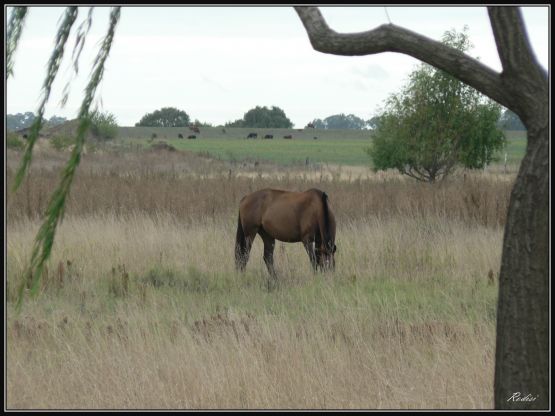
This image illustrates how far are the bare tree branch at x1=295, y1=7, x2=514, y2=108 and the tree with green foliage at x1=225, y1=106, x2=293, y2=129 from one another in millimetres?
127643

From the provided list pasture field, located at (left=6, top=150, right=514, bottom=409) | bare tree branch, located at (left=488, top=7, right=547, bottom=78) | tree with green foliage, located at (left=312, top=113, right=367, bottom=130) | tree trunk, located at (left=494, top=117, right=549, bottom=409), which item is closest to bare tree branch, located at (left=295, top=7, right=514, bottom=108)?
bare tree branch, located at (left=488, top=7, right=547, bottom=78)

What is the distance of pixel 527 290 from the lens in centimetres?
335

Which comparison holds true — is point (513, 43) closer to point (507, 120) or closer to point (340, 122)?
point (507, 120)

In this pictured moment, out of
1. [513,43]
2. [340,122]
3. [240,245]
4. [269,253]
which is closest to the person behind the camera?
[513,43]

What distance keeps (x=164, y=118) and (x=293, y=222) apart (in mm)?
125970

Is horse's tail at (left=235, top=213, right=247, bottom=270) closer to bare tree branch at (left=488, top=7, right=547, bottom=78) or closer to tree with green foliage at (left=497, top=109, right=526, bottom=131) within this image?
tree with green foliage at (left=497, top=109, right=526, bottom=131)

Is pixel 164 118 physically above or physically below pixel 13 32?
above

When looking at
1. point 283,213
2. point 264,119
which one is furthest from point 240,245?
point 264,119

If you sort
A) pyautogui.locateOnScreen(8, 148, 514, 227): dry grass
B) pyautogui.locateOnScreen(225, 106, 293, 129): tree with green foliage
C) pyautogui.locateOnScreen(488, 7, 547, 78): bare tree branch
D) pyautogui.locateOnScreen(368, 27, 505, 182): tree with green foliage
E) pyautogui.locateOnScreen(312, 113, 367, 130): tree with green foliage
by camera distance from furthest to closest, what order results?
pyautogui.locateOnScreen(312, 113, 367, 130): tree with green foliage < pyautogui.locateOnScreen(225, 106, 293, 129): tree with green foliage < pyautogui.locateOnScreen(368, 27, 505, 182): tree with green foliage < pyautogui.locateOnScreen(8, 148, 514, 227): dry grass < pyautogui.locateOnScreen(488, 7, 547, 78): bare tree branch

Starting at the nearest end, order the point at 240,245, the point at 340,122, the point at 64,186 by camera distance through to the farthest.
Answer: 1. the point at 64,186
2. the point at 240,245
3. the point at 340,122

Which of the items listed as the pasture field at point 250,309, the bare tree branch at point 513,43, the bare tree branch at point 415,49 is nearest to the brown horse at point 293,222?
the pasture field at point 250,309

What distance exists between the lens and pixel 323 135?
126625 millimetres

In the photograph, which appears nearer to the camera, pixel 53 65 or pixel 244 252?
pixel 53 65

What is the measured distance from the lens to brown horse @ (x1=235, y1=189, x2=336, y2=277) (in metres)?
9.30
